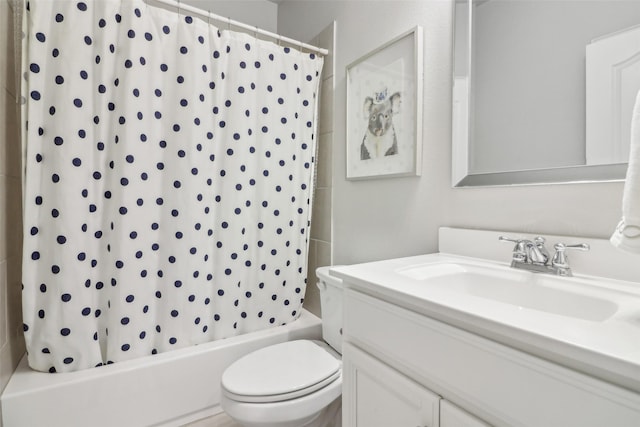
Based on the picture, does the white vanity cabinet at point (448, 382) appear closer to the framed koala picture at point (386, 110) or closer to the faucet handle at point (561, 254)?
the faucet handle at point (561, 254)

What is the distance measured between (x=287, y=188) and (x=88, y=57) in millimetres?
975

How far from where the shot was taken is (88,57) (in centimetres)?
121

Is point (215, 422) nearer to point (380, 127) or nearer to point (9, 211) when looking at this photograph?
point (9, 211)

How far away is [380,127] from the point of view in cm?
141

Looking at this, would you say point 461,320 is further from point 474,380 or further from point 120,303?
point 120,303

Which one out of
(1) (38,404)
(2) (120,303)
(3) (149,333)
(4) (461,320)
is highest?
(4) (461,320)

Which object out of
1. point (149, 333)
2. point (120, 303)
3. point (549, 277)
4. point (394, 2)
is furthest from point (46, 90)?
point (549, 277)

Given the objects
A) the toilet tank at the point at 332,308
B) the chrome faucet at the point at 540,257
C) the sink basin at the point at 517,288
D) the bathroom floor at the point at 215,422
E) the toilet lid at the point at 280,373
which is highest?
the chrome faucet at the point at 540,257

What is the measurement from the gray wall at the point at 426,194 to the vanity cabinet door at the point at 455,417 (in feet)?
1.87

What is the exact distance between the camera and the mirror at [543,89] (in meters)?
0.76

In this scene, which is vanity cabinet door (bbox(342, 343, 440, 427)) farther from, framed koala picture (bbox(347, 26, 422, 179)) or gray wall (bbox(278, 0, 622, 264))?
framed koala picture (bbox(347, 26, 422, 179))

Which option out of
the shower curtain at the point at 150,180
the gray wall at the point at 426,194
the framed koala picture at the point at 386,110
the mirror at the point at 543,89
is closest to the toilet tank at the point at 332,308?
the gray wall at the point at 426,194

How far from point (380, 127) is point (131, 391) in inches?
59.4

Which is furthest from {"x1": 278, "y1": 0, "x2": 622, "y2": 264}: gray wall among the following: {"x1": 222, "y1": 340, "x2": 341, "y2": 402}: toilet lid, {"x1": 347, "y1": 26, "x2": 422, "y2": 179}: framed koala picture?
{"x1": 222, "y1": 340, "x2": 341, "y2": 402}: toilet lid
